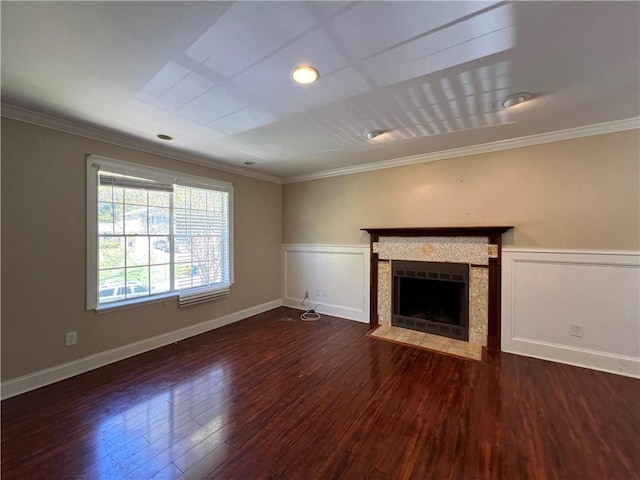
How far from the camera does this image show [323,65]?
1.67 m

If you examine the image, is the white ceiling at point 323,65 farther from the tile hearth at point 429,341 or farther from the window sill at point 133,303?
the tile hearth at point 429,341

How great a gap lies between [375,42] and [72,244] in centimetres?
319

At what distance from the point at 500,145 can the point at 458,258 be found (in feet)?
4.70

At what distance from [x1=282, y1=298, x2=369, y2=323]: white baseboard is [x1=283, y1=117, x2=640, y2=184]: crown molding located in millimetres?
2233

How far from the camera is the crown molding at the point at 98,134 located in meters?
2.27

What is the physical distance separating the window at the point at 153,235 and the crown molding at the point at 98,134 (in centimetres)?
22

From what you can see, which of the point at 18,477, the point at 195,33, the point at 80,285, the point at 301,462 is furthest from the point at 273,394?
the point at 195,33

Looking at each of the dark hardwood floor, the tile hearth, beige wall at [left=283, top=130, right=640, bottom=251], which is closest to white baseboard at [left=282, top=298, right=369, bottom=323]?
the tile hearth

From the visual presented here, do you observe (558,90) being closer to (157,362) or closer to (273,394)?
(273,394)

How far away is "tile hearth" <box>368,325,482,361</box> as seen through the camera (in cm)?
303

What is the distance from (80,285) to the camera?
2.65 meters

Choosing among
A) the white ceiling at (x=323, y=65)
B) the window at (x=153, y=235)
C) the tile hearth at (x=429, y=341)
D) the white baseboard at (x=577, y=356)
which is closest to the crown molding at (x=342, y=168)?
the white ceiling at (x=323, y=65)

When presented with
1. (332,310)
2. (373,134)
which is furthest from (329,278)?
(373,134)

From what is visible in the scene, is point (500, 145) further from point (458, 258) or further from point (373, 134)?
point (373, 134)
